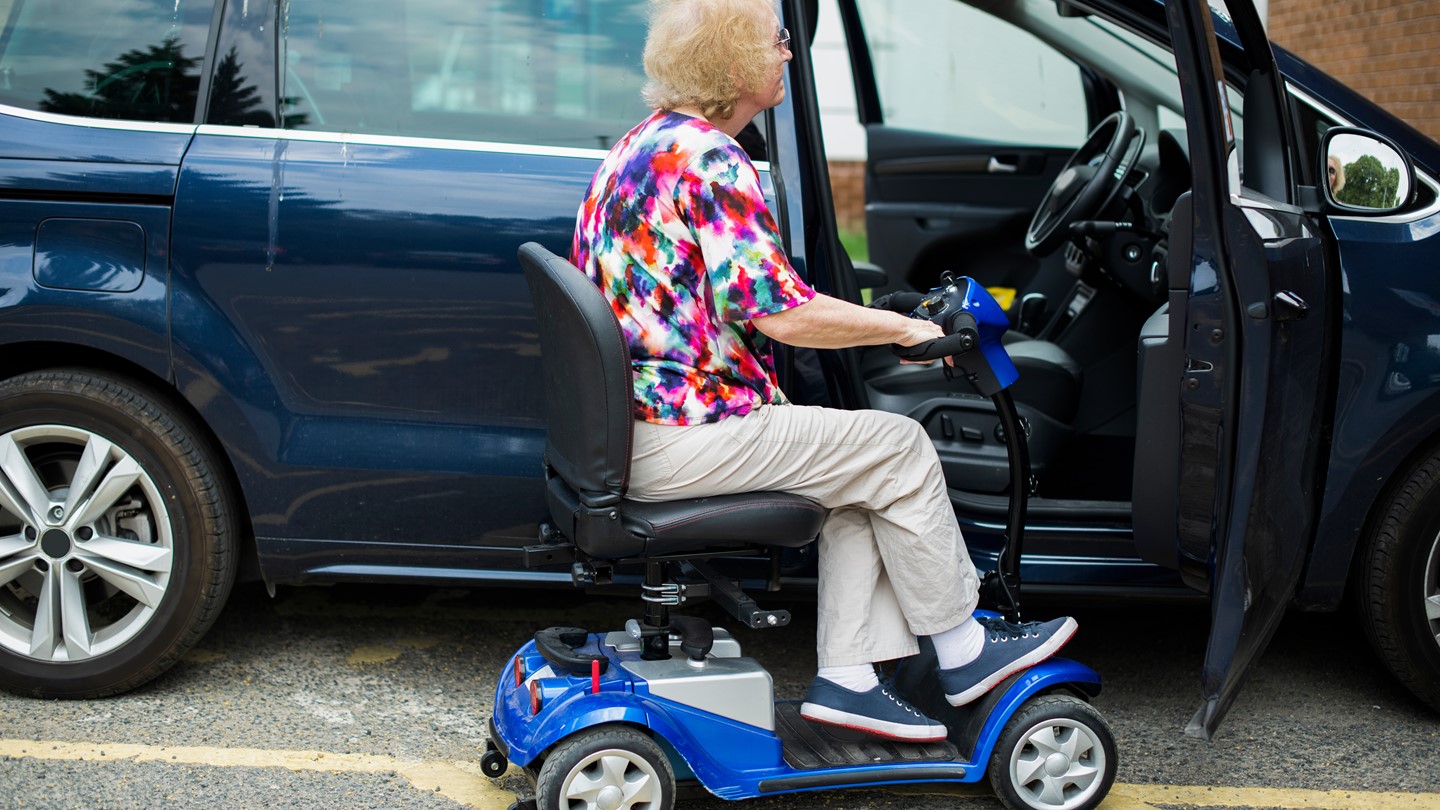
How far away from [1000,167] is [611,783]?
2857 mm

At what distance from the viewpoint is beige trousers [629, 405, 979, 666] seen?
2625 mm

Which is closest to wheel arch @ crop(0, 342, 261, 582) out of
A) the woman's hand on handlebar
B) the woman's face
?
the woman's face

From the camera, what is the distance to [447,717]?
3250 mm

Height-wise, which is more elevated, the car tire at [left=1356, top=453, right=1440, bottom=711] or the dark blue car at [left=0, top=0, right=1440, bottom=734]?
the dark blue car at [left=0, top=0, right=1440, bottom=734]

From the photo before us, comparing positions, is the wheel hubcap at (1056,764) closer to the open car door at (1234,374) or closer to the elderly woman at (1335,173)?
the open car door at (1234,374)

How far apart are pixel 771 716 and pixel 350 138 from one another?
1.48 meters

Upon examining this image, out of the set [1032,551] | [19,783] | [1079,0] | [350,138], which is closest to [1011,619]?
[1032,551]

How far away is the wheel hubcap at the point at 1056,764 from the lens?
9.13 feet

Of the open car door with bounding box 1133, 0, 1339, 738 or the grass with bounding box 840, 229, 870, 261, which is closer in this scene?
the open car door with bounding box 1133, 0, 1339, 738

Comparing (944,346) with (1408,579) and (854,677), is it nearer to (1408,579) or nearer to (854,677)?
(854,677)

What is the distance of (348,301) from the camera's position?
3.03 meters

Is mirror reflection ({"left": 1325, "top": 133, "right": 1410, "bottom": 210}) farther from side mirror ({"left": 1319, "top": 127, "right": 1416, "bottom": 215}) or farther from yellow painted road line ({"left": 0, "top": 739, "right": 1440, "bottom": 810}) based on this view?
yellow painted road line ({"left": 0, "top": 739, "right": 1440, "bottom": 810})

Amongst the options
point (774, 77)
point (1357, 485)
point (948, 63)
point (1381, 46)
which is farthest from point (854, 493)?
point (948, 63)

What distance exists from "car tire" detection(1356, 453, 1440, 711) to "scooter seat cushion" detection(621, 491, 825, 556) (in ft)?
4.29
